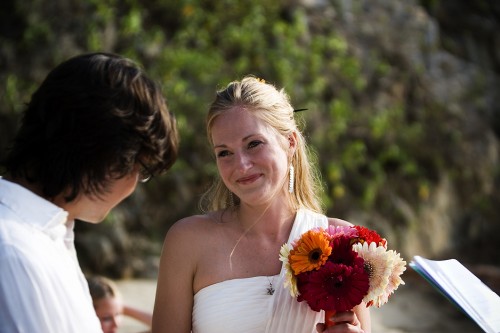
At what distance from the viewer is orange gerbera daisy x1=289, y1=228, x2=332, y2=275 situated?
2736 mm

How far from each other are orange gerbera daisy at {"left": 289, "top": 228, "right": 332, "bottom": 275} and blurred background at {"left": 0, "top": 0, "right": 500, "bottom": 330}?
13.4 ft

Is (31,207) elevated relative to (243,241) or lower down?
elevated

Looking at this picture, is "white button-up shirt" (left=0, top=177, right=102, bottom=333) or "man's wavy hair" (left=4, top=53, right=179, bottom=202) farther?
"man's wavy hair" (left=4, top=53, right=179, bottom=202)

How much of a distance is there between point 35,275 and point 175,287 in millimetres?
1465

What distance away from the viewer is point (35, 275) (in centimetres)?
175

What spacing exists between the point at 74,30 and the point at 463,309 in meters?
6.26

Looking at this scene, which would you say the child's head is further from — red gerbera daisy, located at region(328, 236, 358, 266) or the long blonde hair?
red gerbera daisy, located at region(328, 236, 358, 266)

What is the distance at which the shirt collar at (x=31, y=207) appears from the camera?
1862mm

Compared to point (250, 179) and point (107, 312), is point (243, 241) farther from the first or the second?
point (107, 312)

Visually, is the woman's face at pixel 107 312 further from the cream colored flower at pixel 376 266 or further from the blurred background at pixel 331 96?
the blurred background at pixel 331 96

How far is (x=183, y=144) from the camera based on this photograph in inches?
315

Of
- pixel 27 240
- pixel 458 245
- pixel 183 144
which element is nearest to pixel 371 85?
pixel 458 245

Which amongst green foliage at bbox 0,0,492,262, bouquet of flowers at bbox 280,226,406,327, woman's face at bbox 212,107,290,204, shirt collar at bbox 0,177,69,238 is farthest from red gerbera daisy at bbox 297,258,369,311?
green foliage at bbox 0,0,492,262

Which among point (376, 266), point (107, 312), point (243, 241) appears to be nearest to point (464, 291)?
point (376, 266)
